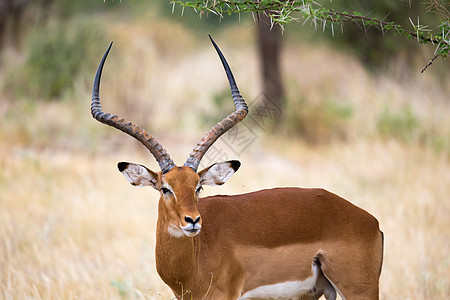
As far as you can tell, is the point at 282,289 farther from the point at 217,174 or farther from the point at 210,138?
the point at 210,138

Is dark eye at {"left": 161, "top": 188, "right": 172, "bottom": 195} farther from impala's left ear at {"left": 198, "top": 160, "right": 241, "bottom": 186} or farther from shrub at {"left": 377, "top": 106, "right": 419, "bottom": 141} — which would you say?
shrub at {"left": 377, "top": 106, "right": 419, "bottom": 141}

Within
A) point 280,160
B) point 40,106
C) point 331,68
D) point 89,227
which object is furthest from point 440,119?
point 40,106

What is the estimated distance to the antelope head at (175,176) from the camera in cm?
415

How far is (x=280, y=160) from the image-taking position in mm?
11359

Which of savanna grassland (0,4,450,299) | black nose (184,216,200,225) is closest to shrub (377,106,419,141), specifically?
savanna grassland (0,4,450,299)

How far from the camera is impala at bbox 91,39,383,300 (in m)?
4.46

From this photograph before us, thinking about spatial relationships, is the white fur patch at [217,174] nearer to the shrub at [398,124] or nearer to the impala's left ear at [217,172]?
the impala's left ear at [217,172]

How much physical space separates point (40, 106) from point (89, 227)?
5513 millimetres

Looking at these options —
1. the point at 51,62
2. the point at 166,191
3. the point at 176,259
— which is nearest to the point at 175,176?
the point at 166,191

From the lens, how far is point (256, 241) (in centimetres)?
466

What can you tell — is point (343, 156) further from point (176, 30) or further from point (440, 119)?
point (176, 30)

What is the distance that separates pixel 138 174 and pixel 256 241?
→ 104cm

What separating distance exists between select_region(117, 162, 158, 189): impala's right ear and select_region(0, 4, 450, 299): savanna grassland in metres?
1.44

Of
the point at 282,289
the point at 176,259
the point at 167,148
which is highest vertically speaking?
the point at 176,259
